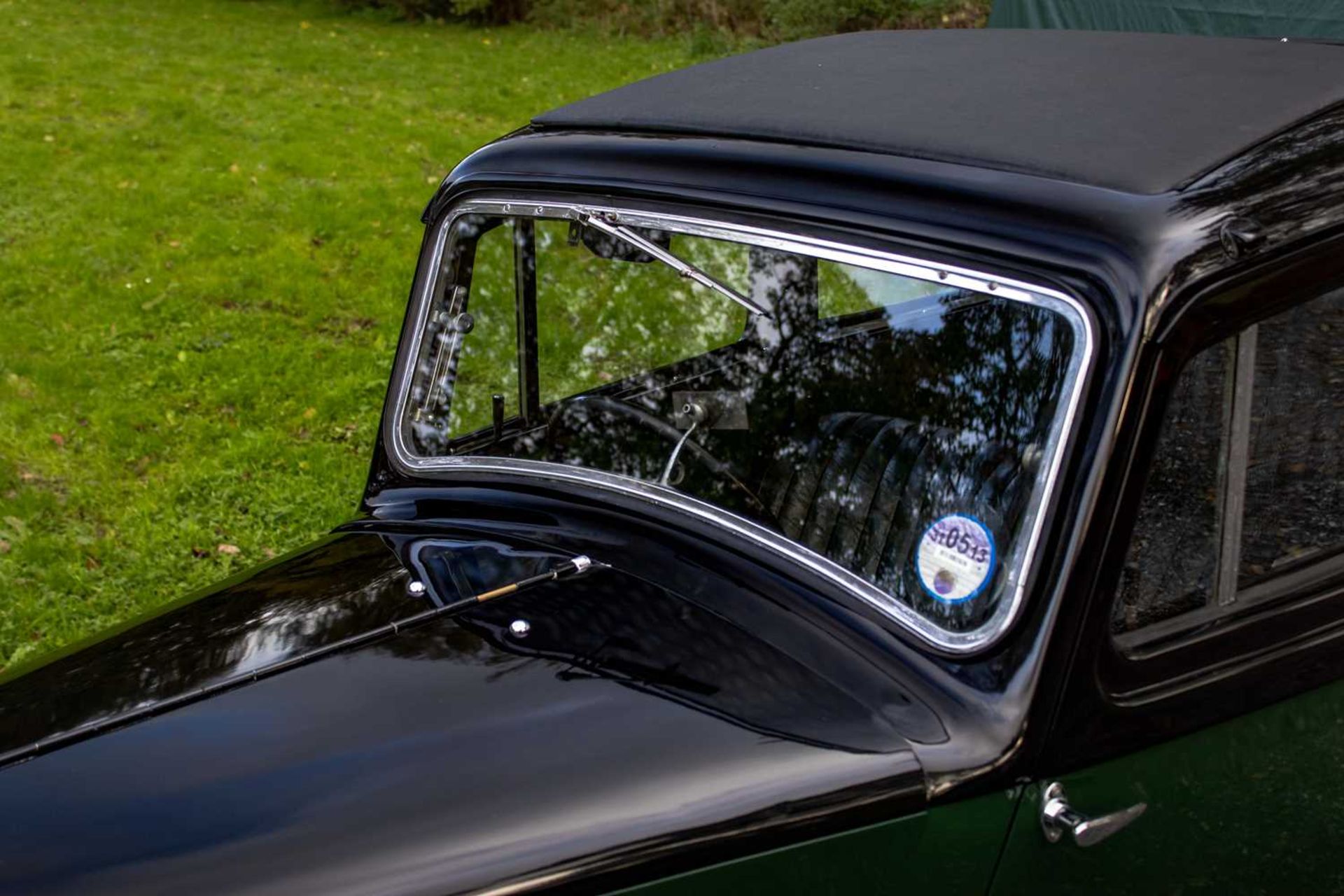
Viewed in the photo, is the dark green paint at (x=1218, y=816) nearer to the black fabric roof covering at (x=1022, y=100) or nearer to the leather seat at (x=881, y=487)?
the leather seat at (x=881, y=487)

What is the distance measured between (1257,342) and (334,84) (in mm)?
10514

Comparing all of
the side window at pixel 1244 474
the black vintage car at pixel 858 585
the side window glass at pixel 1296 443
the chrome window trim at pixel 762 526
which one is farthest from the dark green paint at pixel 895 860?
the side window glass at pixel 1296 443

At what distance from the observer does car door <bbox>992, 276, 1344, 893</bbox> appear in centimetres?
170

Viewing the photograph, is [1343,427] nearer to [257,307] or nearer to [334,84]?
[257,307]

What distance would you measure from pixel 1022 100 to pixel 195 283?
5415 mm

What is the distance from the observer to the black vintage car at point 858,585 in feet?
5.31

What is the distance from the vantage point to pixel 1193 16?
7355 millimetres

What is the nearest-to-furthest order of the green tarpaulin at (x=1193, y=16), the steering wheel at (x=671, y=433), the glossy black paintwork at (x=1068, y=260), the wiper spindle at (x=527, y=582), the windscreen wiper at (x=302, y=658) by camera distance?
the glossy black paintwork at (x=1068, y=260) < the windscreen wiper at (x=302, y=658) < the wiper spindle at (x=527, y=582) < the steering wheel at (x=671, y=433) < the green tarpaulin at (x=1193, y=16)

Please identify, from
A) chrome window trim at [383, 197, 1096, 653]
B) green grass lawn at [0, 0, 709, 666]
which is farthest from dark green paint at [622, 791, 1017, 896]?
green grass lawn at [0, 0, 709, 666]

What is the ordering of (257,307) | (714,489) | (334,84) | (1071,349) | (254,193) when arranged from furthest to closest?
(334,84) → (254,193) → (257,307) → (714,489) → (1071,349)

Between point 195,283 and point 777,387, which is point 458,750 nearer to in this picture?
point 777,387

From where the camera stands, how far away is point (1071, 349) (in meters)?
1.70

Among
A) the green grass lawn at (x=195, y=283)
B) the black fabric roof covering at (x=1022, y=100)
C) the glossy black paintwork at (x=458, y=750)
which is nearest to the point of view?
the glossy black paintwork at (x=458, y=750)

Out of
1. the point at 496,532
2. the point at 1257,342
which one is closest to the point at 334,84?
the point at 496,532
